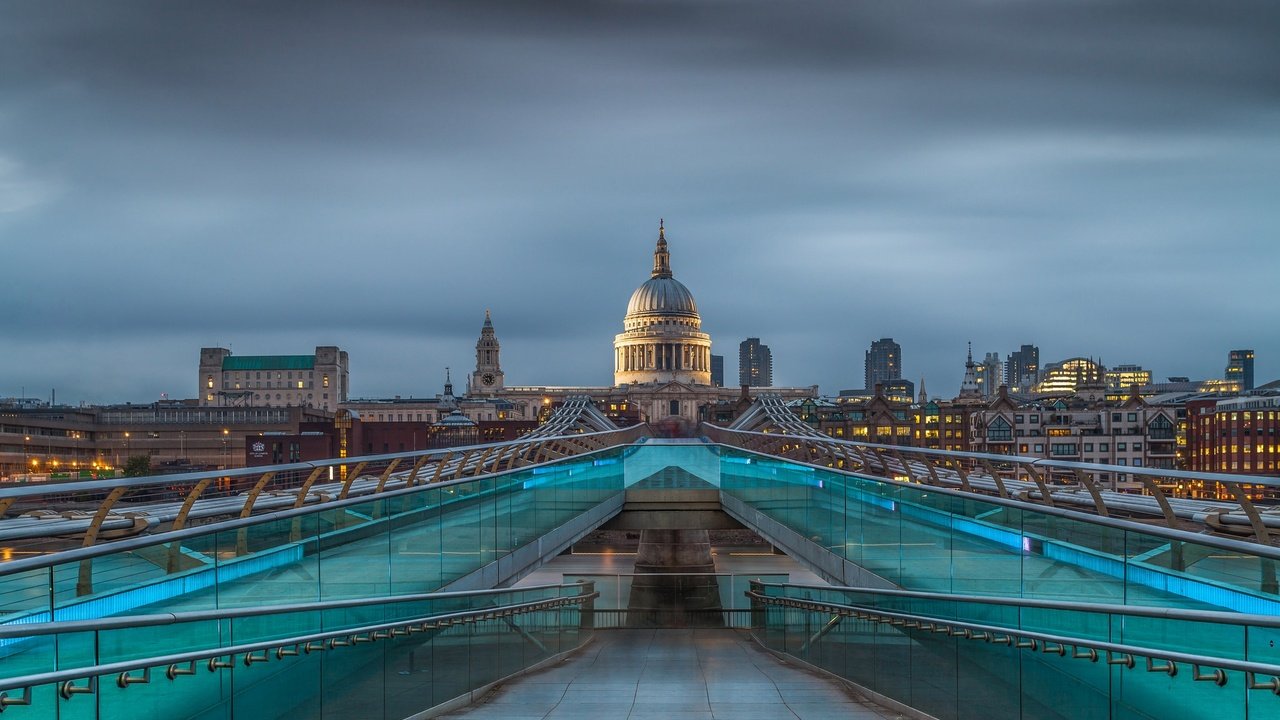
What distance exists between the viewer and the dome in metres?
187

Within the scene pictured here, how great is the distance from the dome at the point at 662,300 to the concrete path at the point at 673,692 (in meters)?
169

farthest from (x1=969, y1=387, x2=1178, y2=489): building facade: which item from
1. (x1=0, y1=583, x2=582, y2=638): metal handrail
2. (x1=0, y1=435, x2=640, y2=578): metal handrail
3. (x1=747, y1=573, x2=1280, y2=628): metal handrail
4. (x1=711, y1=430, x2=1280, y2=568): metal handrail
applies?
(x1=0, y1=435, x2=640, y2=578): metal handrail

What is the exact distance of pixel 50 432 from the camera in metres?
103

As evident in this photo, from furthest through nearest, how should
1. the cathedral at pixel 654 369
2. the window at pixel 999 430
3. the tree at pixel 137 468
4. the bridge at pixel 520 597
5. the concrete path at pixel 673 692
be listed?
the cathedral at pixel 654 369
the window at pixel 999 430
the tree at pixel 137 468
the concrete path at pixel 673 692
the bridge at pixel 520 597

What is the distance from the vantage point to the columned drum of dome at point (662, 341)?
181 meters

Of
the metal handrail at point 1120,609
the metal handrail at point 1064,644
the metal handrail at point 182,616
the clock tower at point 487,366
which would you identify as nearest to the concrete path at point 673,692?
the metal handrail at point 1064,644

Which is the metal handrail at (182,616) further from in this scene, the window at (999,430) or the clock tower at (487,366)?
the clock tower at (487,366)

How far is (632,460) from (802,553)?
28.4ft

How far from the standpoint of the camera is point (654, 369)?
179875 mm

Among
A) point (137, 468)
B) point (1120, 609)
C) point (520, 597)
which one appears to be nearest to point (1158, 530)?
point (1120, 609)

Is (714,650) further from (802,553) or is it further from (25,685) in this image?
(25,685)

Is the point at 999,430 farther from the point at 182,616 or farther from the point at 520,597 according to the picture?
the point at 182,616

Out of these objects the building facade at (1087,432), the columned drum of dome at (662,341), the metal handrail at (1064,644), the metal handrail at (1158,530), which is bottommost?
the building facade at (1087,432)

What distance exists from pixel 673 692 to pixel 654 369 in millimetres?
167235
